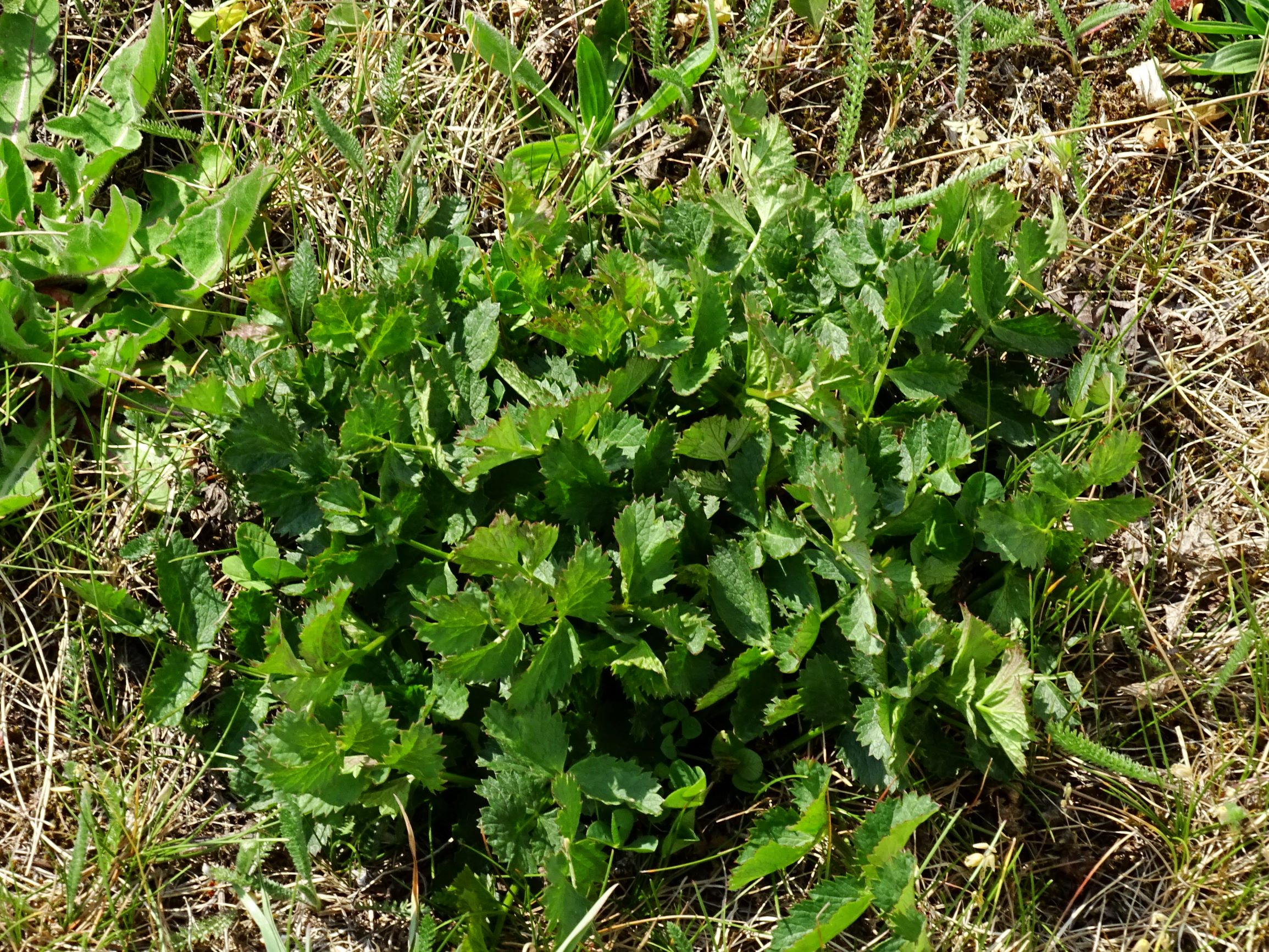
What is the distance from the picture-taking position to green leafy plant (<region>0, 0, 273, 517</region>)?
2412 millimetres

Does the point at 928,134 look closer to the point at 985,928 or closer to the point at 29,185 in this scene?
the point at 985,928

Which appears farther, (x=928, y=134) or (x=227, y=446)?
(x=928, y=134)

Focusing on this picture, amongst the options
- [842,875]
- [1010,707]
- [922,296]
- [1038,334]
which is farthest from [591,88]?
[842,875]

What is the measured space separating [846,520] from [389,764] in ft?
2.57

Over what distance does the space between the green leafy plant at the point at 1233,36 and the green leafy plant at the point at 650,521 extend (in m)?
0.83

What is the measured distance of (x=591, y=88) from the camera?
2.60 meters

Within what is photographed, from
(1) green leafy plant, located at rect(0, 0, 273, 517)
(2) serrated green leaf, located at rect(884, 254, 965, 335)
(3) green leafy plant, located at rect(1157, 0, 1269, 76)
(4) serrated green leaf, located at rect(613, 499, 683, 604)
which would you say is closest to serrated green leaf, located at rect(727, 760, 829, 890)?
(4) serrated green leaf, located at rect(613, 499, 683, 604)

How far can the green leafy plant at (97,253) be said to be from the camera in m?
2.41

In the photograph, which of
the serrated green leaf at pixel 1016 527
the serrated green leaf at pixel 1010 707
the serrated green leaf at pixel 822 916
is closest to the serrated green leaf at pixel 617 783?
the serrated green leaf at pixel 822 916

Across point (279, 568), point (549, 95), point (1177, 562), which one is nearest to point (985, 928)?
point (1177, 562)

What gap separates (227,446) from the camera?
2.07 meters

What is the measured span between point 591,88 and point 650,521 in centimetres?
124

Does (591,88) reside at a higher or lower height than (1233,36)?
higher

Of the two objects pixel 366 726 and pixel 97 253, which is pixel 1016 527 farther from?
pixel 97 253
